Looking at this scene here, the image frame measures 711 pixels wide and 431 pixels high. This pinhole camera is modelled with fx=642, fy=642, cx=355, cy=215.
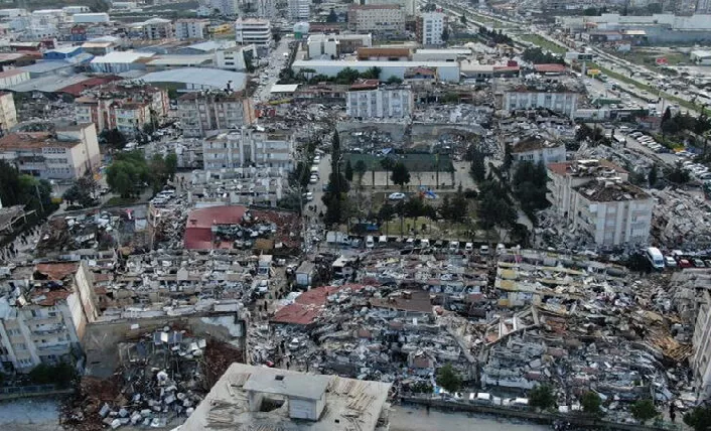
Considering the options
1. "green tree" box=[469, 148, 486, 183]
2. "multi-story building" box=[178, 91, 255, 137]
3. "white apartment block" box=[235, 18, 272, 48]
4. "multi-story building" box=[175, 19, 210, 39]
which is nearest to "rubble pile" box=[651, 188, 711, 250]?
"green tree" box=[469, 148, 486, 183]

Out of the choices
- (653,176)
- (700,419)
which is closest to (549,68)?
(653,176)

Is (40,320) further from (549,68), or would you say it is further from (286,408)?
(549,68)

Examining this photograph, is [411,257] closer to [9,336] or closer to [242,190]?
[242,190]

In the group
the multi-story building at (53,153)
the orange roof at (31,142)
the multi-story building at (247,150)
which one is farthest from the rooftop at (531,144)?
the orange roof at (31,142)

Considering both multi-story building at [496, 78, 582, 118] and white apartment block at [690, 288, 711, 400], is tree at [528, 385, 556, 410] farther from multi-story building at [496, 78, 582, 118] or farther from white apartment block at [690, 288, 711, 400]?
multi-story building at [496, 78, 582, 118]

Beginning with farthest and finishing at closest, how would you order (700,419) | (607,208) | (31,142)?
(31,142) → (607,208) → (700,419)

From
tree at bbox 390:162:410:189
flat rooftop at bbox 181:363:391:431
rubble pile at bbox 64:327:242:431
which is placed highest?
flat rooftop at bbox 181:363:391:431

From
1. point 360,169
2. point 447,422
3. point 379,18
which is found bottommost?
point 447,422
